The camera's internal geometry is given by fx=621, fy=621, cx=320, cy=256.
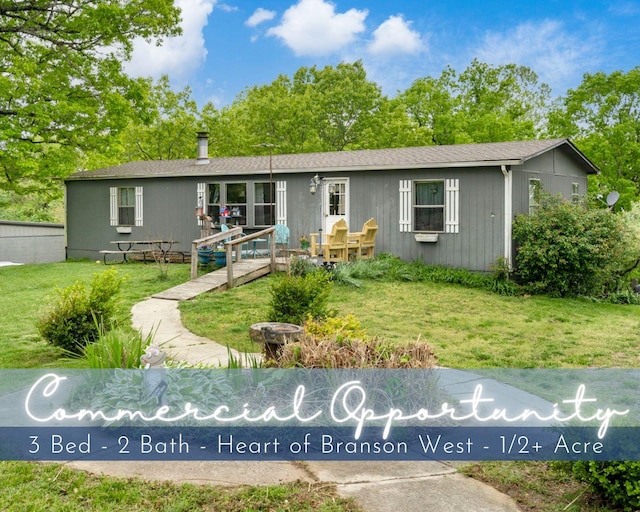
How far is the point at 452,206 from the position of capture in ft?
45.2

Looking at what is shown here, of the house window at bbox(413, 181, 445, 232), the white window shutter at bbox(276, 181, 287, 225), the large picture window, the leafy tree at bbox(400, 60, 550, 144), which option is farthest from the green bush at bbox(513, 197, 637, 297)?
the leafy tree at bbox(400, 60, 550, 144)

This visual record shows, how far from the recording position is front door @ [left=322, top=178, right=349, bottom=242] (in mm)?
15250

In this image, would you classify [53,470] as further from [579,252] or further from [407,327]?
[579,252]

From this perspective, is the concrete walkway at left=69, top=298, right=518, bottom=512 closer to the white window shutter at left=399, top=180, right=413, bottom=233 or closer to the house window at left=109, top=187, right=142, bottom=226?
the white window shutter at left=399, top=180, right=413, bottom=233

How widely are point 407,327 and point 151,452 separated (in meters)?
5.59

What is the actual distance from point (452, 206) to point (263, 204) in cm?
516

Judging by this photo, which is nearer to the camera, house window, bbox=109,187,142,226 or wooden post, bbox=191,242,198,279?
wooden post, bbox=191,242,198,279

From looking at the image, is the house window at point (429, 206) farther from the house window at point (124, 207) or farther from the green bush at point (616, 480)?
the green bush at point (616, 480)

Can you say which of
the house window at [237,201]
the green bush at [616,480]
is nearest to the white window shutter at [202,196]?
the house window at [237,201]

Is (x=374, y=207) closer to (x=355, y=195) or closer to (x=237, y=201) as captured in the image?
(x=355, y=195)

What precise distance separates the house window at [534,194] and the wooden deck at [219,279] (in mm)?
5659

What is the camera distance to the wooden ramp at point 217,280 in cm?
1098

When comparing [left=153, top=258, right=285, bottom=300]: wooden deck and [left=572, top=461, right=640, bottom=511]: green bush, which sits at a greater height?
[left=153, top=258, right=285, bottom=300]: wooden deck

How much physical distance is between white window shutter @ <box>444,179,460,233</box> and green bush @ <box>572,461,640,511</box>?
421 inches
